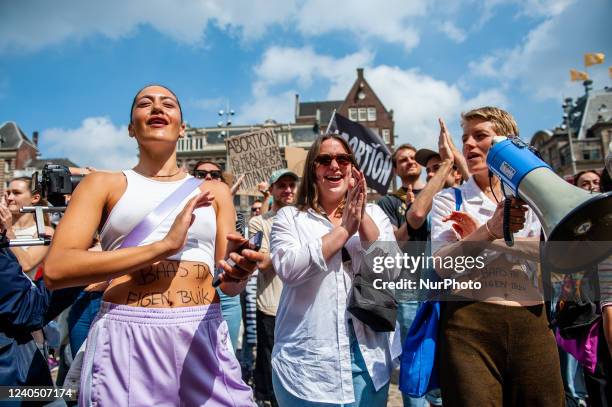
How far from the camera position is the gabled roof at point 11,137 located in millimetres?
54219

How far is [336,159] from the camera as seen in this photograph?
8.45 ft

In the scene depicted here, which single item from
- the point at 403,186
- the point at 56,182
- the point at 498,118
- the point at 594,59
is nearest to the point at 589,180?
the point at 403,186

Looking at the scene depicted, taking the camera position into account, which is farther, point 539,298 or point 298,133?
point 298,133

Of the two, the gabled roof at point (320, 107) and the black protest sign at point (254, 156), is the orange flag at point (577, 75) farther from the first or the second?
the black protest sign at point (254, 156)

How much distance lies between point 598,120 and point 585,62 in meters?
35.2

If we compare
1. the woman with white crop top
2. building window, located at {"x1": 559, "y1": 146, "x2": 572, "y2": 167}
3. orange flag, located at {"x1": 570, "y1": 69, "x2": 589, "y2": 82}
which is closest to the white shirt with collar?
the woman with white crop top

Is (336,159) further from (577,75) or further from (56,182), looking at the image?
(577,75)

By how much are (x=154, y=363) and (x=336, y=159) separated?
1504mm

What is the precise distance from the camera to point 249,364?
5.59m

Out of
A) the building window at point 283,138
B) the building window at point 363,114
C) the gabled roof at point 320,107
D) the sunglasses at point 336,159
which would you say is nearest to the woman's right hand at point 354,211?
the sunglasses at point 336,159

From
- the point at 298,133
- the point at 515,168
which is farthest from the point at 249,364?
the point at 298,133

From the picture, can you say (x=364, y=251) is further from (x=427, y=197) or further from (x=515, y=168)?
(x=427, y=197)

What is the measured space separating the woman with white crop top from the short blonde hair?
158 cm

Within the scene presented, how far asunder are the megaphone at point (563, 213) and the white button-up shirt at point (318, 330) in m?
0.96
